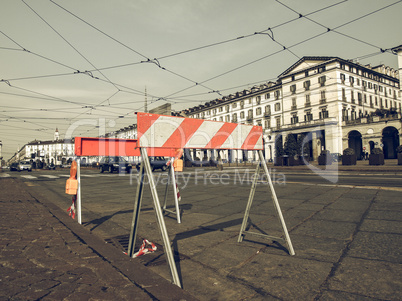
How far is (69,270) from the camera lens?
2477 mm

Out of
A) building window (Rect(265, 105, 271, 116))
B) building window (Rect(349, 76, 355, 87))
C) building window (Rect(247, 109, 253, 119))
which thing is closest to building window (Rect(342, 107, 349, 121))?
building window (Rect(349, 76, 355, 87))

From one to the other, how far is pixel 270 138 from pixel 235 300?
5560cm

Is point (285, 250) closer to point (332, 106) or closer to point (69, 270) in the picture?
point (69, 270)

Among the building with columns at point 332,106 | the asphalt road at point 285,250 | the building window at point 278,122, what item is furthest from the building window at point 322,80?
the asphalt road at point 285,250

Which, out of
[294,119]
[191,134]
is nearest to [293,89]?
[294,119]

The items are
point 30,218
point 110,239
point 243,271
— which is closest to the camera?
point 243,271

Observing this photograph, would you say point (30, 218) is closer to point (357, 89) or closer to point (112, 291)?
point (112, 291)

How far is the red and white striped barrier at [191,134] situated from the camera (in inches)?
Answer: 98.1

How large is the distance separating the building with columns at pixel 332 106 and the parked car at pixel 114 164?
23.2 m

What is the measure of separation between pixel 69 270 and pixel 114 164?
22.1m

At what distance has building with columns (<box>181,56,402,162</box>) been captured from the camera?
40312mm

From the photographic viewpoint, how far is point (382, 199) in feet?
19.8

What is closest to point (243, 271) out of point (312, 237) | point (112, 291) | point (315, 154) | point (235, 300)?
point (235, 300)

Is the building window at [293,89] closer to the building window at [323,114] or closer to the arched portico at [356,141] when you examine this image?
the building window at [323,114]
